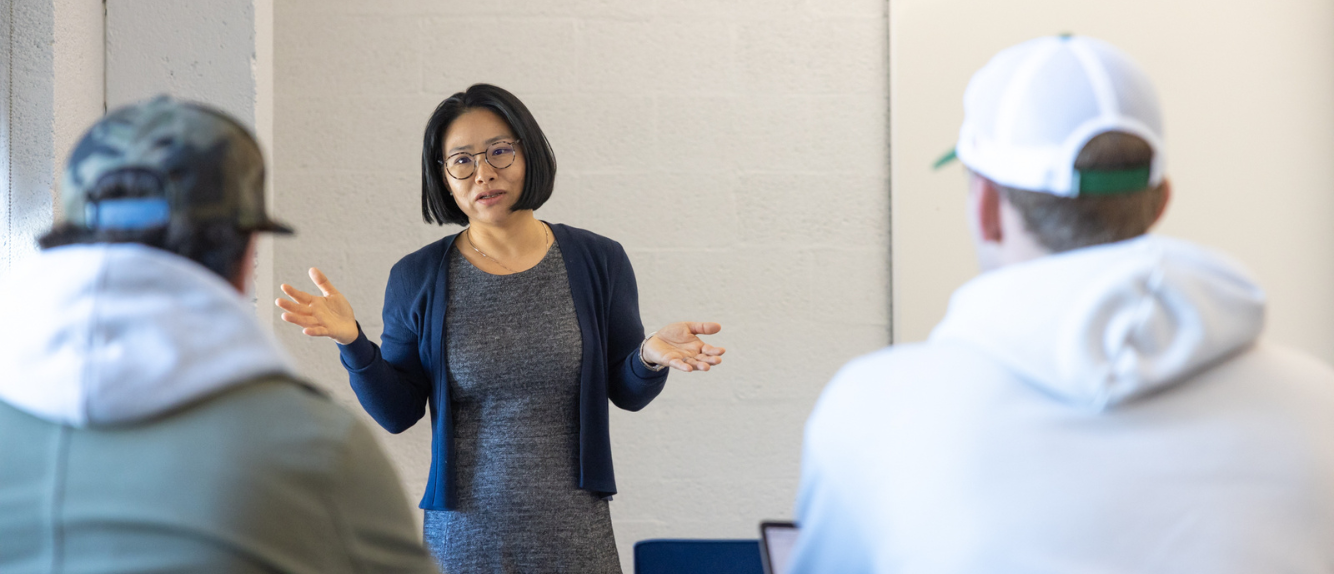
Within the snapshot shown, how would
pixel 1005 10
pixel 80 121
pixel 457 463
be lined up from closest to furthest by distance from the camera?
pixel 457 463 < pixel 80 121 < pixel 1005 10

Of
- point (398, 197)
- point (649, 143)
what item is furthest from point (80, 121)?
point (649, 143)

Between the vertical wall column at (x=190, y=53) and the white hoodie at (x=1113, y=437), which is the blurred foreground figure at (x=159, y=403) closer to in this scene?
the white hoodie at (x=1113, y=437)

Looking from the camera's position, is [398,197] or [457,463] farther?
[398,197]

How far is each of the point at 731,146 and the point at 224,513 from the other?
2.12m

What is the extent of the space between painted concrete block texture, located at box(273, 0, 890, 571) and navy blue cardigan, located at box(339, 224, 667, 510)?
0.73 metres

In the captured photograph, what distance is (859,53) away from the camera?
2.71 m

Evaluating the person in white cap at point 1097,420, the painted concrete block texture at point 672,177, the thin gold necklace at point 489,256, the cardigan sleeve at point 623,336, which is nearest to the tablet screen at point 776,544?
the person in white cap at point 1097,420

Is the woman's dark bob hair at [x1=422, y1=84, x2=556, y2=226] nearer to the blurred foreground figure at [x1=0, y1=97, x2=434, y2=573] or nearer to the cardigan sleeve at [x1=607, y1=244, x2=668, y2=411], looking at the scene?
the cardigan sleeve at [x1=607, y1=244, x2=668, y2=411]

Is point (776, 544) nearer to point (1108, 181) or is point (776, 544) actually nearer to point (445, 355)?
point (1108, 181)

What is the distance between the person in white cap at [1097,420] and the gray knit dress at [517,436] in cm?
100

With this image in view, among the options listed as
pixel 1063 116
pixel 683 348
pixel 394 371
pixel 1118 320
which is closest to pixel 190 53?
pixel 394 371

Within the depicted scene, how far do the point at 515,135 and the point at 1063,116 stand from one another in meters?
1.26

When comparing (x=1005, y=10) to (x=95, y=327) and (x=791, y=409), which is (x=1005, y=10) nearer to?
(x=791, y=409)

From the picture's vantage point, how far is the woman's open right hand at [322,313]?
5.41 ft
